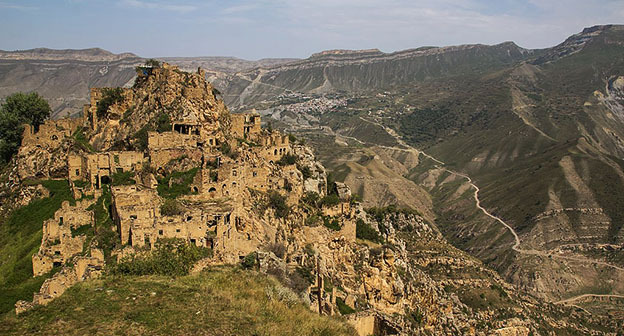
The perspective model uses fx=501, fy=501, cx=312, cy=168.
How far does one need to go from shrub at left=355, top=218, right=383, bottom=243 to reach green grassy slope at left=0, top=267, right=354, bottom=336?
101ft

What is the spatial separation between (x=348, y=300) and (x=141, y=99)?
107ft

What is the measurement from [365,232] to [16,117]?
4280cm

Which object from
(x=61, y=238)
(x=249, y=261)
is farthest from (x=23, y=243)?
(x=249, y=261)

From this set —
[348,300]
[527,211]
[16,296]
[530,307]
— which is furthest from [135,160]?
[527,211]

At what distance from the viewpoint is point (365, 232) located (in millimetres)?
59250

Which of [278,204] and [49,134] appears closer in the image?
[278,204]

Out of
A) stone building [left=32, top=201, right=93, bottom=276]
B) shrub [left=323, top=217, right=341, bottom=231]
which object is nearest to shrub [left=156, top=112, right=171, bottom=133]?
stone building [left=32, top=201, right=93, bottom=276]

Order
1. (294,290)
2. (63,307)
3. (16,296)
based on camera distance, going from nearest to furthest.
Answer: (63,307) < (16,296) < (294,290)

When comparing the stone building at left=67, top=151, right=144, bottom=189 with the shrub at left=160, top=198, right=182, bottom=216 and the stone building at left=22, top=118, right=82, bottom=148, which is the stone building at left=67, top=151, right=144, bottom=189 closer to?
the shrub at left=160, top=198, right=182, bottom=216

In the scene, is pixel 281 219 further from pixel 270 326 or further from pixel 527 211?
pixel 527 211

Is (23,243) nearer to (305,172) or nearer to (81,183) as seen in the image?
(81,183)

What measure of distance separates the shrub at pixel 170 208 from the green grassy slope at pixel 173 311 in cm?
596

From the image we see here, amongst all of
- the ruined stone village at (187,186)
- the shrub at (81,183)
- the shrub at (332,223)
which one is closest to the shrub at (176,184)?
the ruined stone village at (187,186)

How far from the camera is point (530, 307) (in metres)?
76.4
